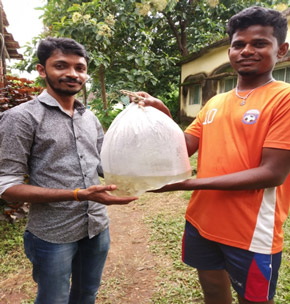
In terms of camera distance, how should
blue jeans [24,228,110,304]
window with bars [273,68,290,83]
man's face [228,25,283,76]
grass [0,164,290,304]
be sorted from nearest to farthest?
man's face [228,25,283,76], blue jeans [24,228,110,304], grass [0,164,290,304], window with bars [273,68,290,83]

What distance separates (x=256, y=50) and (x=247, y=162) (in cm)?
50

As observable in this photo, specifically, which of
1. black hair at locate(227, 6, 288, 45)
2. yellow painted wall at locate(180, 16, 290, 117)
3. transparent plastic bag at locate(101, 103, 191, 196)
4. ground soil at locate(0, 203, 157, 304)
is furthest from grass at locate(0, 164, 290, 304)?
yellow painted wall at locate(180, 16, 290, 117)

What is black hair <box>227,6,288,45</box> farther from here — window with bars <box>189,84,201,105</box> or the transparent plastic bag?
window with bars <box>189,84,201,105</box>

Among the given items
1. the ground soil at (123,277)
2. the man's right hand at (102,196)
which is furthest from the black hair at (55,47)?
the ground soil at (123,277)

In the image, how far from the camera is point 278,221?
117cm

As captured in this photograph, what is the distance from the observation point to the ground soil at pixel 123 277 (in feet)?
7.26

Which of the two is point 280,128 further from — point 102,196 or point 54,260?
point 54,260

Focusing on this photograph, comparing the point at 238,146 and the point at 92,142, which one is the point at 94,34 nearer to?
the point at 92,142

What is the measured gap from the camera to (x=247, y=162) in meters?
1.14

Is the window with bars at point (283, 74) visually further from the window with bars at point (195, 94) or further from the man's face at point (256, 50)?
the man's face at point (256, 50)

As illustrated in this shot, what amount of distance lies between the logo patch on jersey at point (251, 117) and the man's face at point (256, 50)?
0.19m

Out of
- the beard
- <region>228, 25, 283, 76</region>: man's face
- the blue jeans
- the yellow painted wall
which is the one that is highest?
the yellow painted wall

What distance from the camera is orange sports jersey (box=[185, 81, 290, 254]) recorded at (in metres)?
1.08

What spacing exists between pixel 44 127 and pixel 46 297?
88 cm
